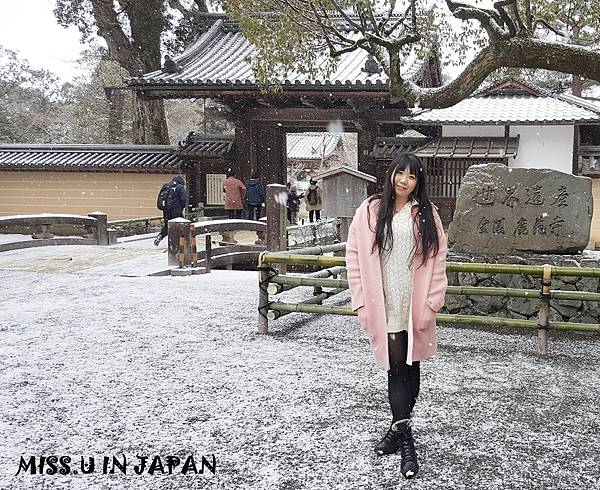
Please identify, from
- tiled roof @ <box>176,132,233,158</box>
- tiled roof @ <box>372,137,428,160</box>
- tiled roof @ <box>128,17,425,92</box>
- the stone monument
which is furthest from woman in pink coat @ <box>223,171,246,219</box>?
the stone monument

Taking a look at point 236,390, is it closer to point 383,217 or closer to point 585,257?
point 383,217

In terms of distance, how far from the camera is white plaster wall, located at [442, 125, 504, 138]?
582 inches

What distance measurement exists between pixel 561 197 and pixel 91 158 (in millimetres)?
14857

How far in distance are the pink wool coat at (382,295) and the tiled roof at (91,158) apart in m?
14.1

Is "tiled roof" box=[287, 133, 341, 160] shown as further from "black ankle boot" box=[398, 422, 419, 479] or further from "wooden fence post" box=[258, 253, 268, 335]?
"black ankle boot" box=[398, 422, 419, 479]

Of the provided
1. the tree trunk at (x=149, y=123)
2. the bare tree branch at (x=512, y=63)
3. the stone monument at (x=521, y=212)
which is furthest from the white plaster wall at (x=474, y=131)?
the tree trunk at (x=149, y=123)

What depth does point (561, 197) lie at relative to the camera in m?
6.15

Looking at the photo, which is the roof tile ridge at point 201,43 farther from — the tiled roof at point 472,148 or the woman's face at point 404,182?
the woman's face at point 404,182

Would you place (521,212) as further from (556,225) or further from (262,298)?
(262,298)

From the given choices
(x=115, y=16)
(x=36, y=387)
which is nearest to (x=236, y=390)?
(x=36, y=387)

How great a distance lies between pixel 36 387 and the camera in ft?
Answer: 13.9

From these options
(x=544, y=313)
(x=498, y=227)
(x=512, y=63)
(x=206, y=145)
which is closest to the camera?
(x=544, y=313)

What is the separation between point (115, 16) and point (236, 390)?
→ 20638 mm

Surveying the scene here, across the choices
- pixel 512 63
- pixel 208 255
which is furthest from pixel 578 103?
pixel 512 63
